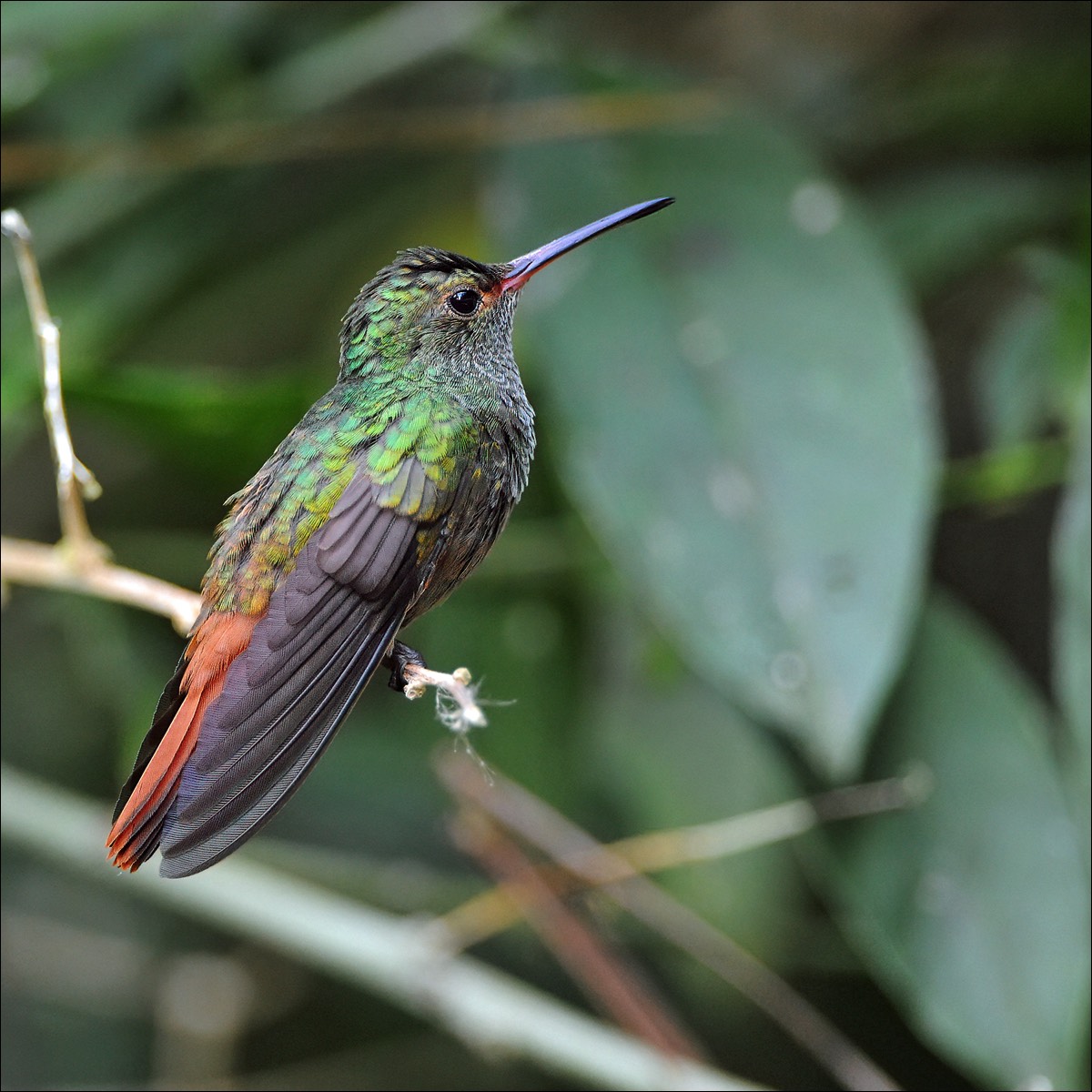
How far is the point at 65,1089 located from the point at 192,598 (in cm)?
159

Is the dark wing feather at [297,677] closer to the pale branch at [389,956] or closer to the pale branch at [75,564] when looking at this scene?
the pale branch at [75,564]

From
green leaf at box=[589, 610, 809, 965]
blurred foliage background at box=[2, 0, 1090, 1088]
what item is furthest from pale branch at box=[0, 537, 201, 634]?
green leaf at box=[589, 610, 809, 965]

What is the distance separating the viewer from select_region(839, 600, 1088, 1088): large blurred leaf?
168cm

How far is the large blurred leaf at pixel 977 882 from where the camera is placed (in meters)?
1.68

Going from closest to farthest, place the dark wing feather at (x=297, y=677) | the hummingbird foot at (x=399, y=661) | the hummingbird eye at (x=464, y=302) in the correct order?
the dark wing feather at (x=297, y=677)
the hummingbird foot at (x=399, y=661)
the hummingbird eye at (x=464, y=302)

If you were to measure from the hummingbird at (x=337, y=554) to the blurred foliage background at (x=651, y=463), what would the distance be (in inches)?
13.6

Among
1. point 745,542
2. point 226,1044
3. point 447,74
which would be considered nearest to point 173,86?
point 447,74

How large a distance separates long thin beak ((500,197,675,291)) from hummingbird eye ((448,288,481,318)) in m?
0.03

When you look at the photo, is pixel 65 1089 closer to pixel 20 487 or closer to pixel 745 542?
pixel 20 487

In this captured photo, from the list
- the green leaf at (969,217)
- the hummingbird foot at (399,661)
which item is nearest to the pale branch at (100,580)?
the hummingbird foot at (399,661)

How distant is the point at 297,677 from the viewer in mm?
973

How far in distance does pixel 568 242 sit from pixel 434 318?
0.57 feet

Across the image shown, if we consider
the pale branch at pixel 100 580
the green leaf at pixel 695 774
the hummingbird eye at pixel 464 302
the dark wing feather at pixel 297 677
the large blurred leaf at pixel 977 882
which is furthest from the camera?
the green leaf at pixel 695 774

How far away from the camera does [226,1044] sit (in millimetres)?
2422
